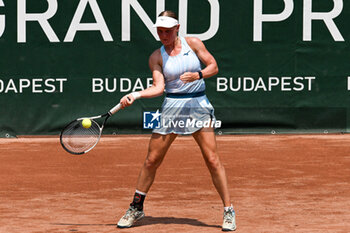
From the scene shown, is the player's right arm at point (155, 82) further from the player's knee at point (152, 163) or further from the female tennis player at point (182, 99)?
the player's knee at point (152, 163)

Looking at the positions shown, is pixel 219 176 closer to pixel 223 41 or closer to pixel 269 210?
pixel 269 210

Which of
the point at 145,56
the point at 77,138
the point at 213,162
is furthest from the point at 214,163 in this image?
the point at 145,56

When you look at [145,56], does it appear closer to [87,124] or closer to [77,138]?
[77,138]

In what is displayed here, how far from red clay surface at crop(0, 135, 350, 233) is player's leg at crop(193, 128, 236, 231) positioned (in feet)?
0.38

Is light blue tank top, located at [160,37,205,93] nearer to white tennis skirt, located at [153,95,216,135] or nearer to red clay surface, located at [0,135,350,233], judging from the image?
white tennis skirt, located at [153,95,216,135]

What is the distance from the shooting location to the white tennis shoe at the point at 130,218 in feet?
19.6

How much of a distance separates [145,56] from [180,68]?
611 cm

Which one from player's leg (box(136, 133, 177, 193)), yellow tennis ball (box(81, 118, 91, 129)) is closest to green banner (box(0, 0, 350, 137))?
yellow tennis ball (box(81, 118, 91, 129))

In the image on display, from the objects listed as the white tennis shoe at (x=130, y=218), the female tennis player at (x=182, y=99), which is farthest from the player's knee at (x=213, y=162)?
the white tennis shoe at (x=130, y=218)

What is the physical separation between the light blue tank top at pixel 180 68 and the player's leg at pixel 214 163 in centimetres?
38

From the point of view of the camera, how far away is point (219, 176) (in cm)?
584

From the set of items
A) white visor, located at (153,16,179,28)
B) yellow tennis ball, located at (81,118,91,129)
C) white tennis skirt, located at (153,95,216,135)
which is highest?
white visor, located at (153,16,179,28)

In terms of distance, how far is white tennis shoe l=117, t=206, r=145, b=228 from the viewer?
5.98m

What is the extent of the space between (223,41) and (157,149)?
6.29 meters
